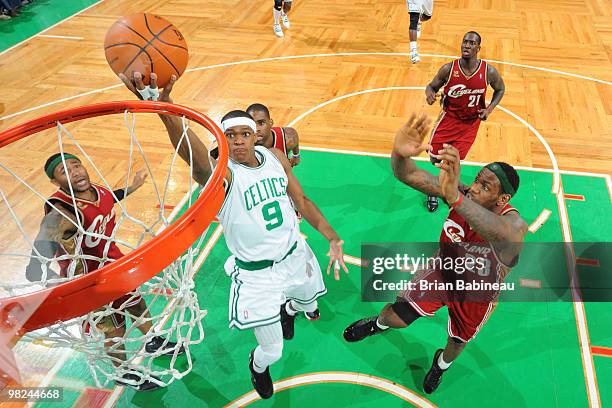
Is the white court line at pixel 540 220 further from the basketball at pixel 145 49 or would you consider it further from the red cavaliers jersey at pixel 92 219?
the red cavaliers jersey at pixel 92 219

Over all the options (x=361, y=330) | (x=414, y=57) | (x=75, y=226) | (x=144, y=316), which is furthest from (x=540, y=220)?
(x=75, y=226)

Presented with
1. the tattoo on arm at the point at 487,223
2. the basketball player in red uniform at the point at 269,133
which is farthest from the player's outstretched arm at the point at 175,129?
the tattoo on arm at the point at 487,223

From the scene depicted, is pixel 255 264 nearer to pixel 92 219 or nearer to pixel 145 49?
pixel 92 219

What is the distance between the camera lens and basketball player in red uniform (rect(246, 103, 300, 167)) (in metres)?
3.77

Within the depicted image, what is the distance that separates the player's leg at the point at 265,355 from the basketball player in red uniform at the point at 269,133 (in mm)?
1469

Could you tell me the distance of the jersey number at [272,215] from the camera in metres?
3.03

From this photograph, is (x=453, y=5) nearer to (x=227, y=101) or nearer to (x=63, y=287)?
(x=227, y=101)

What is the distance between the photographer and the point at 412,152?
2605mm

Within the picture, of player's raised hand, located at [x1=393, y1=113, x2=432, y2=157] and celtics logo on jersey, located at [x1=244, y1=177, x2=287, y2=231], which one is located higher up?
player's raised hand, located at [x1=393, y1=113, x2=432, y2=157]

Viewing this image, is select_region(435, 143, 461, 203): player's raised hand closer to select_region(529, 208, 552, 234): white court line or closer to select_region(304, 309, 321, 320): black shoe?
select_region(304, 309, 321, 320): black shoe

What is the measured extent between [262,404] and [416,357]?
44.9 inches

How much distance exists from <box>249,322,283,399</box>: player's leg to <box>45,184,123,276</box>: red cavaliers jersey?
1052mm

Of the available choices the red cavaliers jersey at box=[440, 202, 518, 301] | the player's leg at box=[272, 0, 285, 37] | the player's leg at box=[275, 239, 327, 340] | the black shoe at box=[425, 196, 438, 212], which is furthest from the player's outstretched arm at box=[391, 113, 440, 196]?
the player's leg at box=[272, 0, 285, 37]

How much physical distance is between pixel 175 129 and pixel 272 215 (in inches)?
30.1
